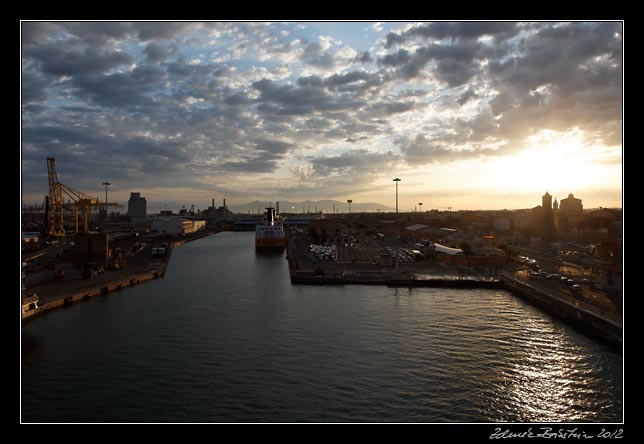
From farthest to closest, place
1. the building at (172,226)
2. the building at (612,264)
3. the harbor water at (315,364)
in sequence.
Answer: the building at (172,226) → the building at (612,264) → the harbor water at (315,364)

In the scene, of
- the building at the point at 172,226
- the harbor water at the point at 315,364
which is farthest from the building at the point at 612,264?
the building at the point at 172,226

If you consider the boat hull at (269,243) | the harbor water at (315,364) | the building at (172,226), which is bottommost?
the harbor water at (315,364)

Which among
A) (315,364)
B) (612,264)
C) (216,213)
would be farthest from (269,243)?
(216,213)

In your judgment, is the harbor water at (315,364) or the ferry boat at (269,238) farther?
the ferry boat at (269,238)

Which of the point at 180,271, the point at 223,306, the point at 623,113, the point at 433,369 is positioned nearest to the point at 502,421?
the point at 433,369

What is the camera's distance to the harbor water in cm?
343

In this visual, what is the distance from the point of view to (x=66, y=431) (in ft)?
8.21

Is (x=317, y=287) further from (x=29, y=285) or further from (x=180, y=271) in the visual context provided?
(x=29, y=285)

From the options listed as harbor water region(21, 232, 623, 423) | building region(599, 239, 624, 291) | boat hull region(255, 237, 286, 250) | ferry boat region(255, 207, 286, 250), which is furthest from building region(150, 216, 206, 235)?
building region(599, 239, 624, 291)

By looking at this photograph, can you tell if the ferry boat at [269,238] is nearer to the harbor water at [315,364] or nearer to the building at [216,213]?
the harbor water at [315,364]

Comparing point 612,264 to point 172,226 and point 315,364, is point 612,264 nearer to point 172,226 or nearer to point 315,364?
point 315,364

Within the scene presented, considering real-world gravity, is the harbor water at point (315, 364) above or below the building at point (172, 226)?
below

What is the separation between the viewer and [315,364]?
4.33 m

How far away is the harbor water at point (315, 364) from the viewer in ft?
11.2
